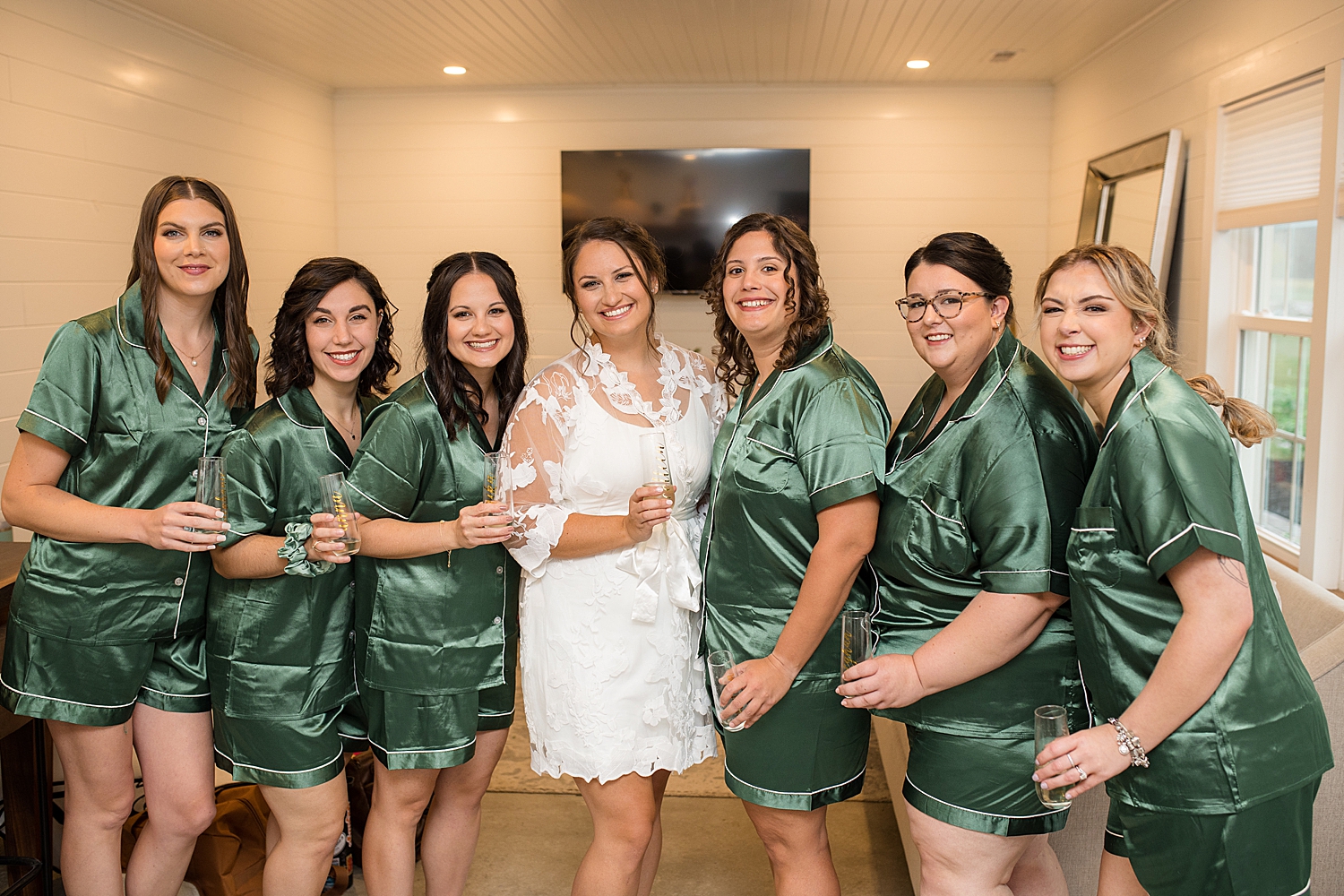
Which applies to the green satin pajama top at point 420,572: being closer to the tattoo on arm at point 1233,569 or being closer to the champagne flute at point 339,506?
the champagne flute at point 339,506

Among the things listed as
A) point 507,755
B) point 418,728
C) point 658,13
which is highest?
point 658,13

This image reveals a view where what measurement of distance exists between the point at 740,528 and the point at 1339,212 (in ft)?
8.75

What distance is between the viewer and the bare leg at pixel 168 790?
7.03 feet

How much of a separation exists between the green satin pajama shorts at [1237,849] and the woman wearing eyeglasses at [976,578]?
10.5 inches

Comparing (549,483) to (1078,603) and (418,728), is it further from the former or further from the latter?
(1078,603)

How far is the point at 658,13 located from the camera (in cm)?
509

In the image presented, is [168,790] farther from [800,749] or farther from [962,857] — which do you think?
[962,857]

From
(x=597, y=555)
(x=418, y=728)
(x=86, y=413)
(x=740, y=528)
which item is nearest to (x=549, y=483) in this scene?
(x=597, y=555)

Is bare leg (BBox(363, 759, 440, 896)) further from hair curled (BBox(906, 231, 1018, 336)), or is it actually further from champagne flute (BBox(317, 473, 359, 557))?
hair curled (BBox(906, 231, 1018, 336))

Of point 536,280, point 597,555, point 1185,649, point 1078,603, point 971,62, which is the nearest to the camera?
point 1185,649

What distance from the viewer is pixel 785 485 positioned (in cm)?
190

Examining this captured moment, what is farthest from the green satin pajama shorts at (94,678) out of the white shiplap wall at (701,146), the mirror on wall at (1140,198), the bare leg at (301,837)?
the white shiplap wall at (701,146)

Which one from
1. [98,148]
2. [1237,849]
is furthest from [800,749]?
[98,148]

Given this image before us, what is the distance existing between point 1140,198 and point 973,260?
149 inches
